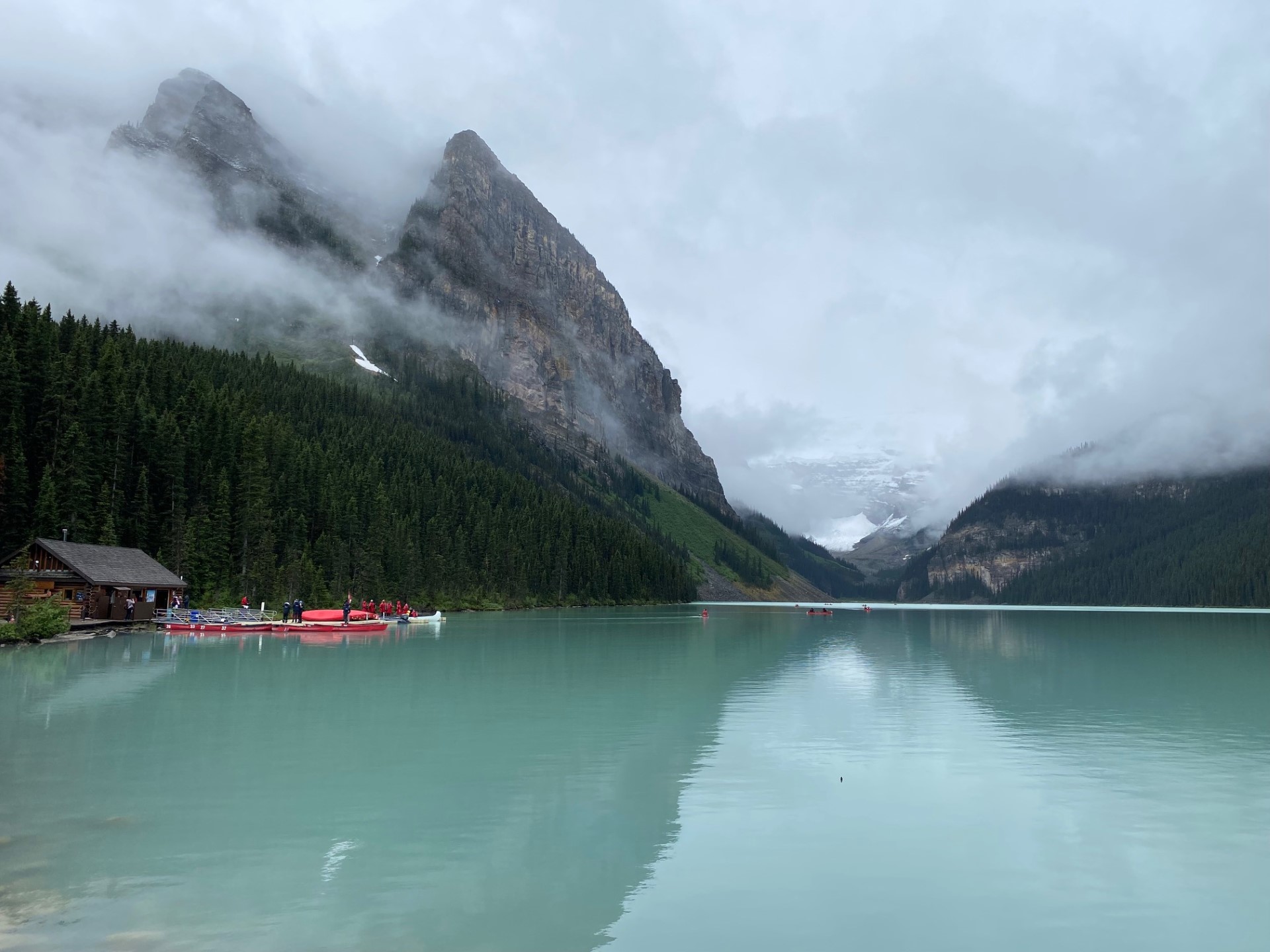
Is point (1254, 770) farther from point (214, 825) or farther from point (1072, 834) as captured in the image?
point (214, 825)

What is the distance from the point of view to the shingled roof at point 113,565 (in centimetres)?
7219

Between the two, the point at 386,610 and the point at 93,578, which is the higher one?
the point at 93,578

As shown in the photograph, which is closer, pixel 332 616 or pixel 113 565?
pixel 113 565

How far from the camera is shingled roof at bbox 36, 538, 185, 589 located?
237ft

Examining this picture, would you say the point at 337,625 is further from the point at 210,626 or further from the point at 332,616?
the point at 210,626

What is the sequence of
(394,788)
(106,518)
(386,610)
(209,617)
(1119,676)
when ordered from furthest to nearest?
(386,610), (106,518), (209,617), (1119,676), (394,788)

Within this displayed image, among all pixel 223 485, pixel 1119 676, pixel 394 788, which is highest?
pixel 223 485

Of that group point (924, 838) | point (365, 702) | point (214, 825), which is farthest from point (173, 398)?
point (924, 838)

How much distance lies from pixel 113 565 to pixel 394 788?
228 feet

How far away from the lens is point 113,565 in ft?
254

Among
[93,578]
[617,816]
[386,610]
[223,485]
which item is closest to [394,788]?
[617,816]

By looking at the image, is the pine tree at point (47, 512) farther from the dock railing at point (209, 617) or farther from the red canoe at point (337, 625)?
the red canoe at point (337, 625)

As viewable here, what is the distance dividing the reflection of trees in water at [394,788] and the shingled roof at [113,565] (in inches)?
1162

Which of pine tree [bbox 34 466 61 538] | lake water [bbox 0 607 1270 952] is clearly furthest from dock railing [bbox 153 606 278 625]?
lake water [bbox 0 607 1270 952]
